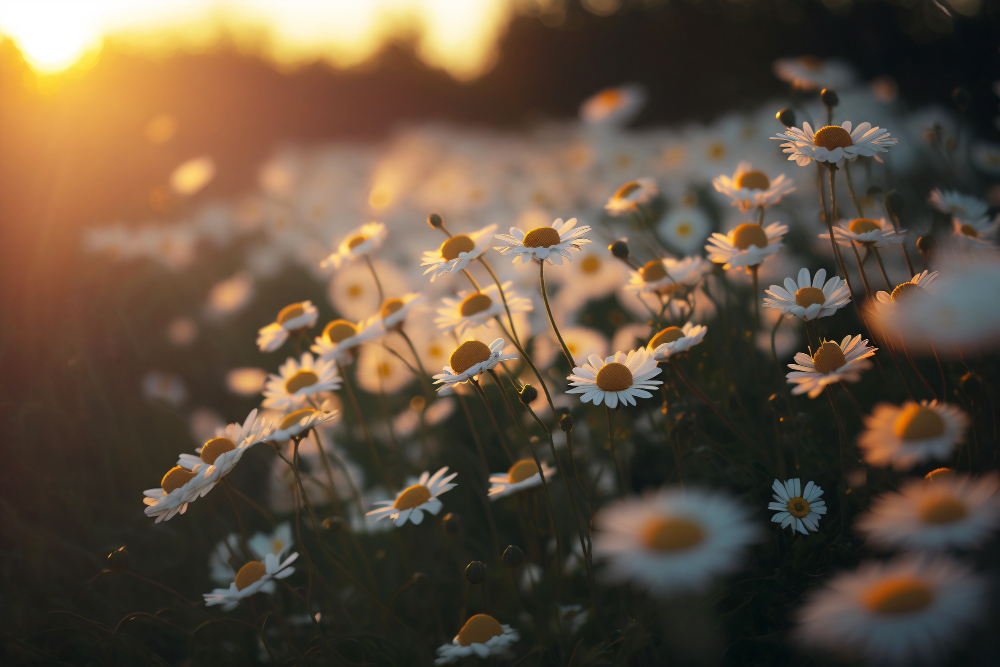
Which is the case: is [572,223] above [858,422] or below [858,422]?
above

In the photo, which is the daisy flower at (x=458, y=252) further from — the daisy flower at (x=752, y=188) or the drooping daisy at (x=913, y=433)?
the drooping daisy at (x=913, y=433)

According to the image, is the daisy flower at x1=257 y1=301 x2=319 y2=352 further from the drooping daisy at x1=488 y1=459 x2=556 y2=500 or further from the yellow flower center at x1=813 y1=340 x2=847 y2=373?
the yellow flower center at x1=813 y1=340 x2=847 y2=373

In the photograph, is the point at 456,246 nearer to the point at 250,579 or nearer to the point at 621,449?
the point at 621,449

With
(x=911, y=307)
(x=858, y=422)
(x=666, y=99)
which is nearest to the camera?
(x=911, y=307)

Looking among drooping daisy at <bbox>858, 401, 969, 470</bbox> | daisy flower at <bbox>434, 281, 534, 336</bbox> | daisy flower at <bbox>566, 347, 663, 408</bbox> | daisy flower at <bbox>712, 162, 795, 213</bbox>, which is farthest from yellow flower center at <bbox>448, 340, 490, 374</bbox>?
daisy flower at <bbox>712, 162, 795, 213</bbox>

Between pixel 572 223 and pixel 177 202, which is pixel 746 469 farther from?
pixel 177 202

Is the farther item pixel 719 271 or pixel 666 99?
pixel 666 99

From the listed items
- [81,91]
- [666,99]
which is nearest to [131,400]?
[81,91]
